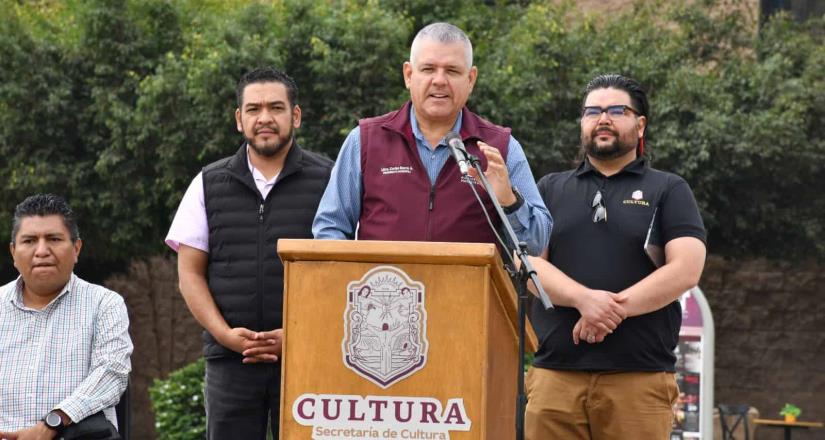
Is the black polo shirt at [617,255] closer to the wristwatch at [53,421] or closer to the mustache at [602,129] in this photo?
the mustache at [602,129]

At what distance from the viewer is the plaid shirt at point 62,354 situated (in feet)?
16.3

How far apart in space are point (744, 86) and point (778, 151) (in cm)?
88

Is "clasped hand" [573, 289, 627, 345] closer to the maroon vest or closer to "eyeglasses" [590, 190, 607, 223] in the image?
"eyeglasses" [590, 190, 607, 223]

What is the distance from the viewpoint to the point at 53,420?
15.8ft

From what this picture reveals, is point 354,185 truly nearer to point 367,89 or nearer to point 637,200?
point 637,200

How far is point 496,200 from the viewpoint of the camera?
3.84m

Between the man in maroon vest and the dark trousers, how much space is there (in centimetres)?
80

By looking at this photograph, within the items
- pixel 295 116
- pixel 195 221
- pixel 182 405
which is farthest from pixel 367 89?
pixel 195 221

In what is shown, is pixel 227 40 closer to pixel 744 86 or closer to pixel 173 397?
pixel 173 397

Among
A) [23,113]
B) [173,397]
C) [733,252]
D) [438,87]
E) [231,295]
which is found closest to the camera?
[438,87]

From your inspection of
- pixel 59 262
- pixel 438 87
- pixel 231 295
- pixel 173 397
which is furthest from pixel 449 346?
pixel 173 397

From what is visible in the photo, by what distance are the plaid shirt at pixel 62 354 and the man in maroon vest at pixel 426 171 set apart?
1155mm

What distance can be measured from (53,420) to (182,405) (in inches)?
234

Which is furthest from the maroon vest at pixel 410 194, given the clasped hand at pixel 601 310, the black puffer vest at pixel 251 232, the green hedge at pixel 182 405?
the green hedge at pixel 182 405
